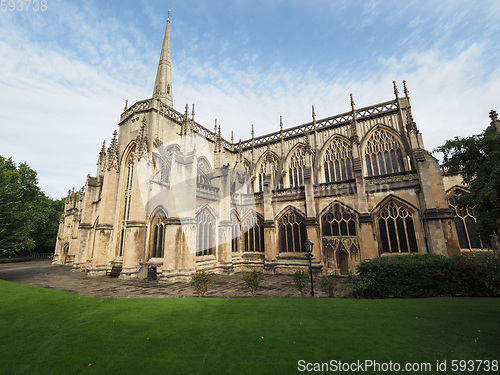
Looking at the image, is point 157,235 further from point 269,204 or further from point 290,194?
point 290,194

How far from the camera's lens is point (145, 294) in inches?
443

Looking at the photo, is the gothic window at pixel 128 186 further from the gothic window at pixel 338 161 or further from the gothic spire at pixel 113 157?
the gothic window at pixel 338 161

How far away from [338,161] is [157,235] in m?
18.7

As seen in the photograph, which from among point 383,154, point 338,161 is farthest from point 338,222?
point 383,154

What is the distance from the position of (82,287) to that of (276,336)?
1351cm

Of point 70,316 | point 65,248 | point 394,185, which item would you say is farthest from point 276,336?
point 65,248

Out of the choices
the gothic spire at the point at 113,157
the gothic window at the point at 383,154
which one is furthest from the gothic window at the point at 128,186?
the gothic window at the point at 383,154

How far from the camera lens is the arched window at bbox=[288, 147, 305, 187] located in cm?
2508

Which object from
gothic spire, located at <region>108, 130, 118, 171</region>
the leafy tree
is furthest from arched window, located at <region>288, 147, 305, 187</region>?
the leafy tree

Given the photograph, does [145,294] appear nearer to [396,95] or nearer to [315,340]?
[315,340]

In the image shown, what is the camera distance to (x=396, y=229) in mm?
16125

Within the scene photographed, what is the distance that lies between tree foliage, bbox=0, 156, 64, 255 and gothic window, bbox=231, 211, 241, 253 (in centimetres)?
1869

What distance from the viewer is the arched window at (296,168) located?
82.3ft

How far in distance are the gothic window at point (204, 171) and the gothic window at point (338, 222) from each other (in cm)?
1203
